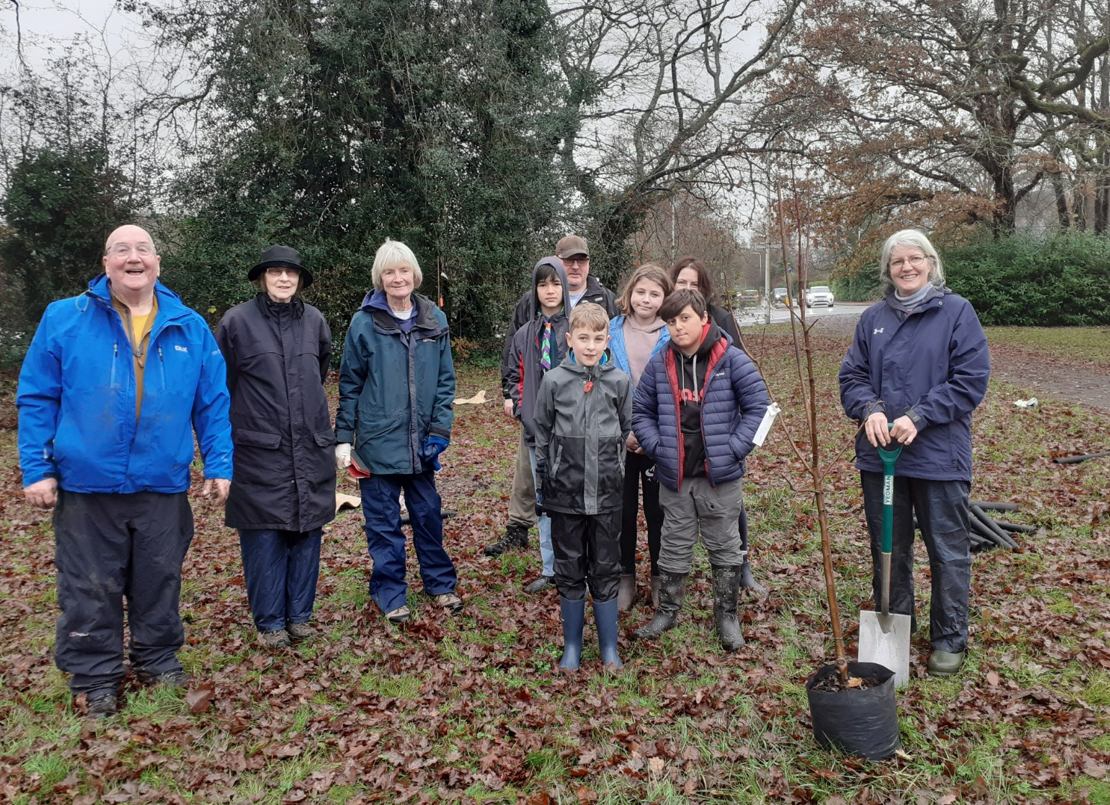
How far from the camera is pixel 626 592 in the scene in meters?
4.86

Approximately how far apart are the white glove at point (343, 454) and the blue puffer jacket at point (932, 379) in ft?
9.33

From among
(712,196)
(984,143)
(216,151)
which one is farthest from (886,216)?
(216,151)

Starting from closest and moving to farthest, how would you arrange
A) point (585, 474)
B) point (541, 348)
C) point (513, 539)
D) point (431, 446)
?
point (585, 474) < point (431, 446) < point (541, 348) < point (513, 539)

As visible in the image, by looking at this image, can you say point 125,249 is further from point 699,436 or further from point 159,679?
point 699,436

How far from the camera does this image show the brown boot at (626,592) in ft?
15.9

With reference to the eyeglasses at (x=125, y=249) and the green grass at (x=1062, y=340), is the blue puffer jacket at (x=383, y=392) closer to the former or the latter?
the eyeglasses at (x=125, y=249)

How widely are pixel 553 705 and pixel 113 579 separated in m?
2.15

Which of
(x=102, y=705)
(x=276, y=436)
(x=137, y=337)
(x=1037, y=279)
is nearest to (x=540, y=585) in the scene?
(x=276, y=436)

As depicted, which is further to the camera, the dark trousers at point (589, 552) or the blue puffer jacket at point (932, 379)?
the dark trousers at point (589, 552)

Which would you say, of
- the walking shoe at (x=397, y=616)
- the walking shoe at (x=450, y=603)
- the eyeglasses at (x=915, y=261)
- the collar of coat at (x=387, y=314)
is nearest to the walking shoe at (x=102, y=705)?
the walking shoe at (x=397, y=616)

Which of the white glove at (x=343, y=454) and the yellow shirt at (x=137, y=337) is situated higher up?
the yellow shirt at (x=137, y=337)

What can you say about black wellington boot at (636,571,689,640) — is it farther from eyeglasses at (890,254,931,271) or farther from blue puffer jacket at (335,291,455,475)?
eyeglasses at (890,254,931,271)

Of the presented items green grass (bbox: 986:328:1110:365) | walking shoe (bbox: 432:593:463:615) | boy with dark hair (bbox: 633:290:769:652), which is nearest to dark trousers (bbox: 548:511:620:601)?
boy with dark hair (bbox: 633:290:769:652)

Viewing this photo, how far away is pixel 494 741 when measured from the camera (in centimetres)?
352
